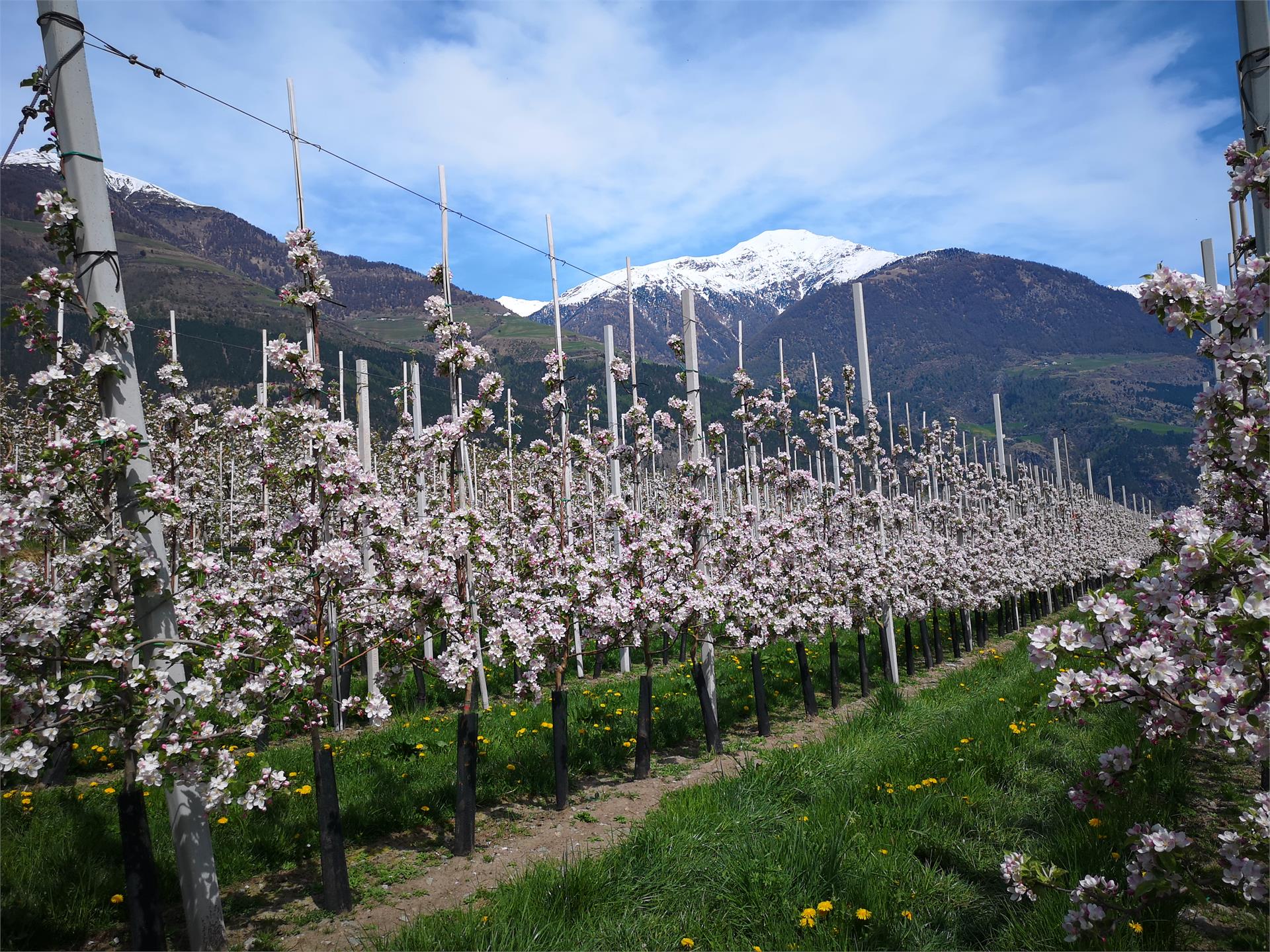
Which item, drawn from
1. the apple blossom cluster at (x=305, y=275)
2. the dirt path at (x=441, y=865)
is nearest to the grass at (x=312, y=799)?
the dirt path at (x=441, y=865)

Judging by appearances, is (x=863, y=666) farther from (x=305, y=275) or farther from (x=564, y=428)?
(x=305, y=275)

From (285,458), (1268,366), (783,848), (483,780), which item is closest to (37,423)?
(285,458)

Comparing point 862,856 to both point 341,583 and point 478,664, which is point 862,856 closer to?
point 478,664

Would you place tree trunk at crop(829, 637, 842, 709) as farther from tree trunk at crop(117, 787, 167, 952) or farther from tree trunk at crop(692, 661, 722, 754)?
tree trunk at crop(117, 787, 167, 952)

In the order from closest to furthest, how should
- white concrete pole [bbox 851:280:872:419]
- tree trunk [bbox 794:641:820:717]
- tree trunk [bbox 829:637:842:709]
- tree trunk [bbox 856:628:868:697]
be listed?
tree trunk [bbox 794:641:820:717] < tree trunk [bbox 829:637:842:709] < tree trunk [bbox 856:628:868:697] < white concrete pole [bbox 851:280:872:419]

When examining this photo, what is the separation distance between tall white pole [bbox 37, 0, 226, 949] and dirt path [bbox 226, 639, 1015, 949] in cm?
61

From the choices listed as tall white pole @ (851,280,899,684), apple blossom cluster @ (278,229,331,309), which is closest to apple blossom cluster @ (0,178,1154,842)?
apple blossom cluster @ (278,229,331,309)

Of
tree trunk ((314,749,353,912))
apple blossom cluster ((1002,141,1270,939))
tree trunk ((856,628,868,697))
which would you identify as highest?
apple blossom cluster ((1002,141,1270,939))

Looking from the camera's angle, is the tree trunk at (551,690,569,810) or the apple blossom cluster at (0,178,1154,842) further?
the tree trunk at (551,690,569,810)

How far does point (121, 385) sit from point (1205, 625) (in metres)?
6.99

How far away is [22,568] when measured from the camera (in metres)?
4.54

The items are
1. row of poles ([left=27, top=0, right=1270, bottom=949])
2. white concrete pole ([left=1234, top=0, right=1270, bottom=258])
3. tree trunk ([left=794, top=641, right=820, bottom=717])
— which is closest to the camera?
white concrete pole ([left=1234, top=0, right=1270, bottom=258])

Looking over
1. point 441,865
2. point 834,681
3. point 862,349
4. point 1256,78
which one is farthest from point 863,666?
point 1256,78

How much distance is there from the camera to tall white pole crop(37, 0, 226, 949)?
196 inches
